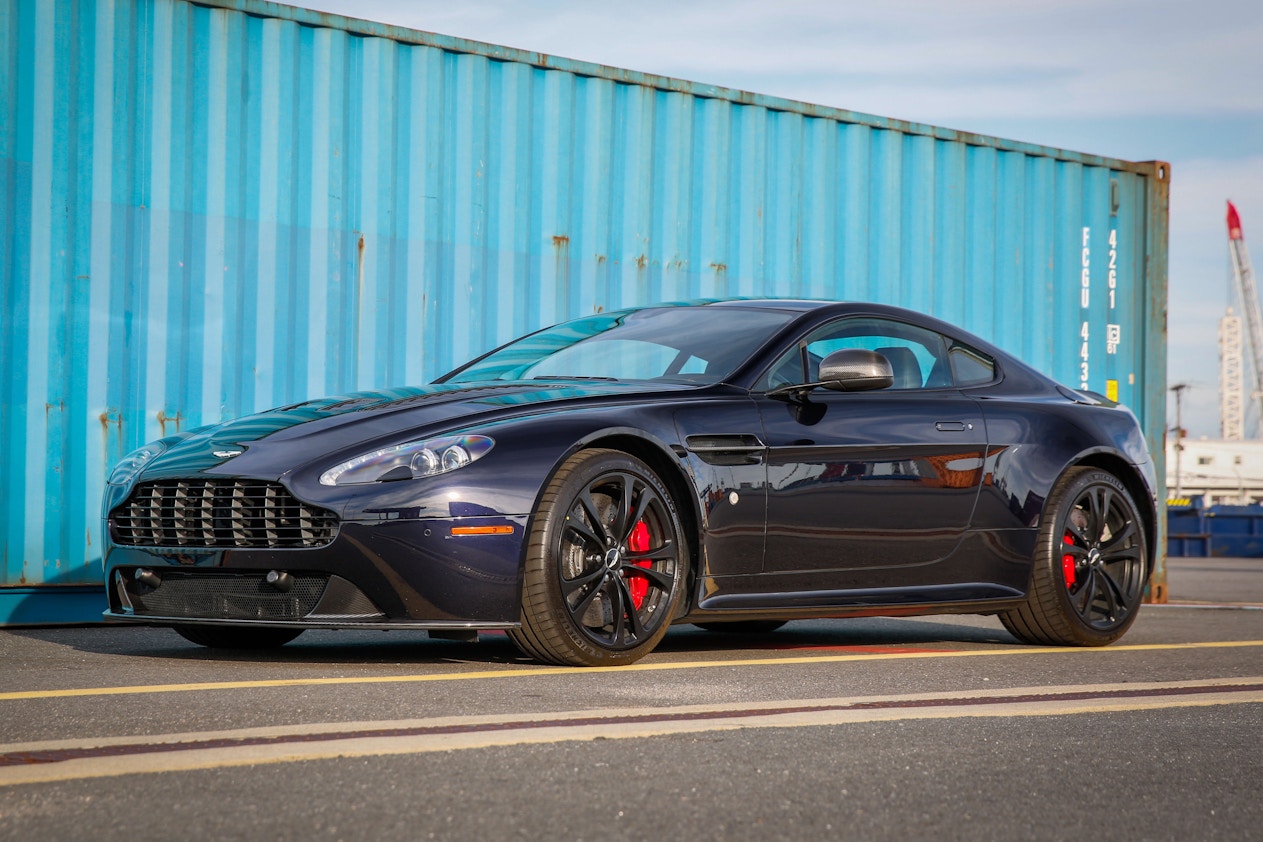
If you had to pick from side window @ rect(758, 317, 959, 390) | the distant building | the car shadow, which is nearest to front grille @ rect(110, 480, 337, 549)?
the car shadow

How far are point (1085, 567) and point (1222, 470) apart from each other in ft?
192

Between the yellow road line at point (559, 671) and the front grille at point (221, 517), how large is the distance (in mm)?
457

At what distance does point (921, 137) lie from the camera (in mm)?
10250

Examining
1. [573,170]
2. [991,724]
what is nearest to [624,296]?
[573,170]

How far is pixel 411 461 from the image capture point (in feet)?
15.4

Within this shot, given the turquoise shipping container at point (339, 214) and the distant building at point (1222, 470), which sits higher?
the turquoise shipping container at point (339, 214)

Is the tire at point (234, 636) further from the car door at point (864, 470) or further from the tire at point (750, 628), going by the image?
the tire at point (750, 628)

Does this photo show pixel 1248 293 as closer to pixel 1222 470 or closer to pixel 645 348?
pixel 1222 470

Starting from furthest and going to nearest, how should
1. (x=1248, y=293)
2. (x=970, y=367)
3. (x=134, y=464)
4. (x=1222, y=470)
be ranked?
(x=1248, y=293) → (x=1222, y=470) → (x=970, y=367) → (x=134, y=464)

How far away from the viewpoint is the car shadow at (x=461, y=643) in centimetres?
532

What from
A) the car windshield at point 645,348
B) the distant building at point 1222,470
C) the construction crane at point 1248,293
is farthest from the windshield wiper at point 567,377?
the construction crane at point 1248,293

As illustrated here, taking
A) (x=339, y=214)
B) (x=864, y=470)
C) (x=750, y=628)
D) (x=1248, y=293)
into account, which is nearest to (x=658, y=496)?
(x=864, y=470)

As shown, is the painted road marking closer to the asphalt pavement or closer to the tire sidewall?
the asphalt pavement

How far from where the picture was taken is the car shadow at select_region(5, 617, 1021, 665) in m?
5.32
